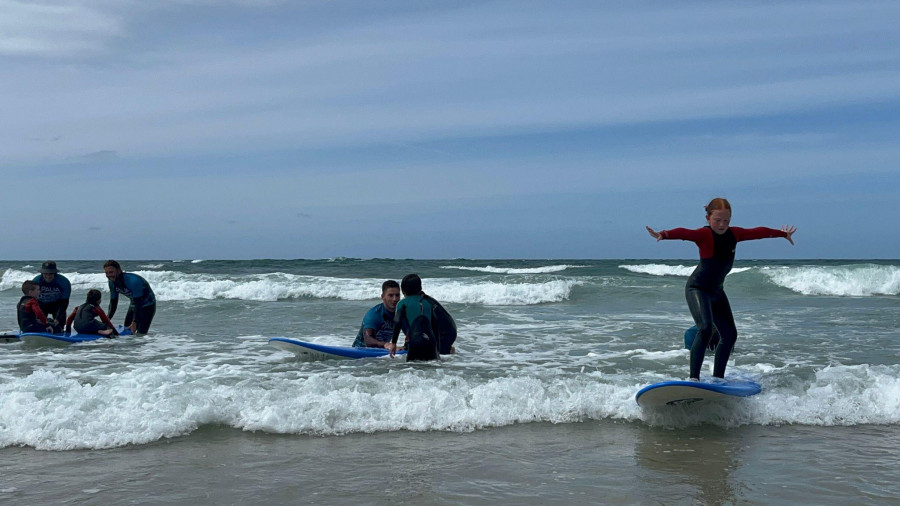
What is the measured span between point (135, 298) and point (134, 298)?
0.06 ft

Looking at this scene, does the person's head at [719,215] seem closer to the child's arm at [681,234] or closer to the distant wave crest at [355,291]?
the child's arm at [681,234]

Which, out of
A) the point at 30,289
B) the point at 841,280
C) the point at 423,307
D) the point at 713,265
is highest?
the point at 713,265

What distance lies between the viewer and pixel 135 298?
499 inches

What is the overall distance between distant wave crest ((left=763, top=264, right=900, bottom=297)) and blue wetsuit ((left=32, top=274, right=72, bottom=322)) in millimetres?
24264

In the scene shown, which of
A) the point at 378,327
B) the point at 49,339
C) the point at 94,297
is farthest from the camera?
the point at 94,297

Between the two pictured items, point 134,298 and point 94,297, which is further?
point 134,298

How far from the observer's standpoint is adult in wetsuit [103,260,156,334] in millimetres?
12394

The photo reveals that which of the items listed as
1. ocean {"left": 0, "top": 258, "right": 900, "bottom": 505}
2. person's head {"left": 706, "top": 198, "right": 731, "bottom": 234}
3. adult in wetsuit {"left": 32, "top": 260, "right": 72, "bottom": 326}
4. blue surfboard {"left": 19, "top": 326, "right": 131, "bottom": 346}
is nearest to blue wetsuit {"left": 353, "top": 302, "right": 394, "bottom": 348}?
ocean {"left": 0, "top": 258, "right": 900, "bottom": 505}

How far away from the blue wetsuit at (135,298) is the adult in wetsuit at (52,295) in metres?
0.87

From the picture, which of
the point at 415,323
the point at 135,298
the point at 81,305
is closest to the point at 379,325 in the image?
the point at 415,323

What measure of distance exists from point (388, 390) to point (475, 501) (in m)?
2.89

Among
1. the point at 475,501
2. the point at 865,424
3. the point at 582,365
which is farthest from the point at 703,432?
the point at 582,365

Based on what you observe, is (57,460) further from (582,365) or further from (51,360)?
(582,365)

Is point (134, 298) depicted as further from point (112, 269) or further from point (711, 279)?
point (711, 279)
